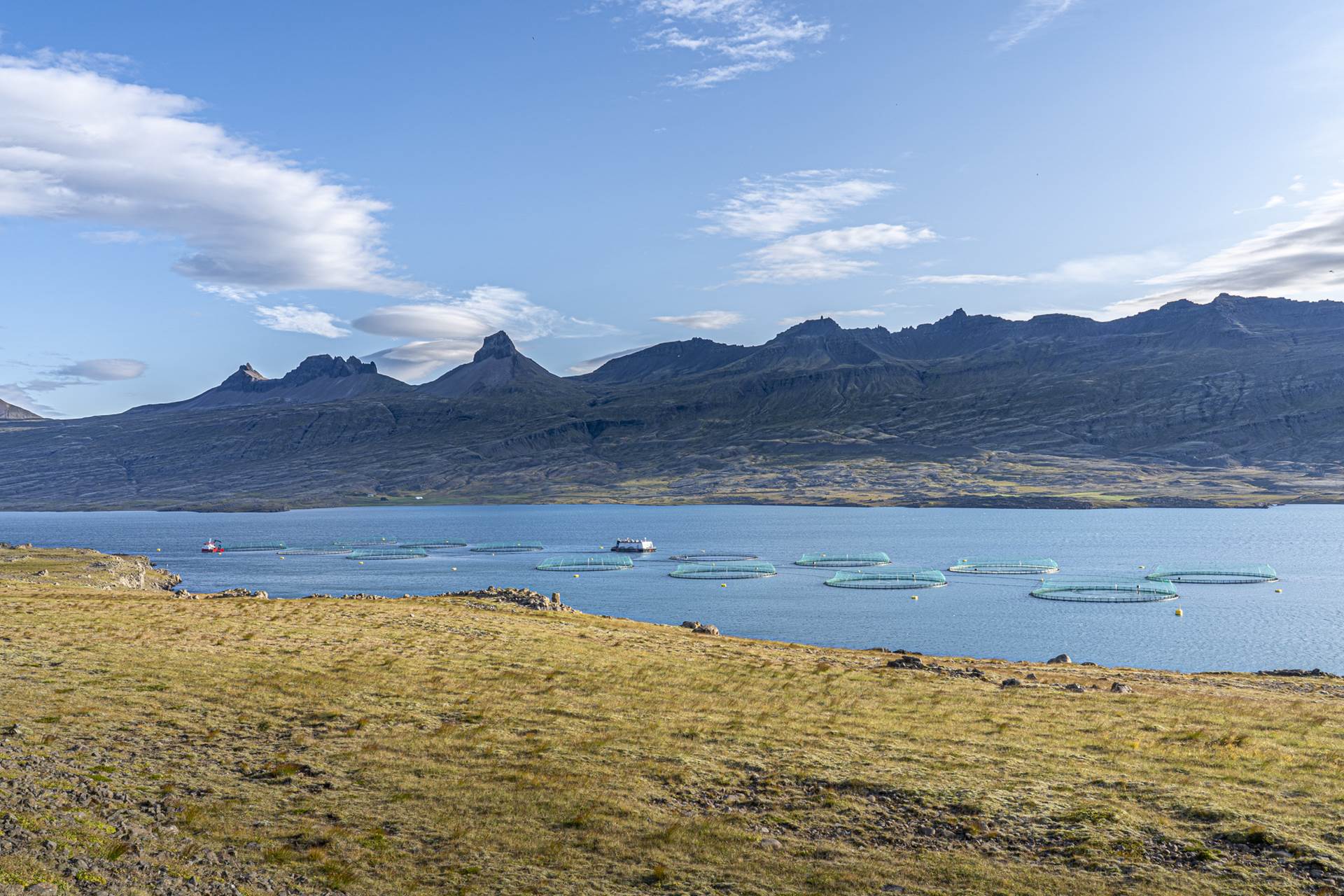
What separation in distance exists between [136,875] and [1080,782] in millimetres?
25421

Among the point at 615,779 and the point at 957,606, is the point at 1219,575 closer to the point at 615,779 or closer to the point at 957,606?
the point at 957,606

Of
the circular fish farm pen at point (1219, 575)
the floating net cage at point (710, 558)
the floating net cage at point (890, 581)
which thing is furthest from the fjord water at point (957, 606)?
the floating net cage at point (710, 558)

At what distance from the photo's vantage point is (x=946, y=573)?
16725cm

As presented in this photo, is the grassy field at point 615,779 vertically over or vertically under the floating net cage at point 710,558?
over

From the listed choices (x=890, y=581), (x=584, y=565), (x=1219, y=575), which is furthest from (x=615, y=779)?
(x=1219, y=575)

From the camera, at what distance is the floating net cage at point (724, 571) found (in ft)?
532

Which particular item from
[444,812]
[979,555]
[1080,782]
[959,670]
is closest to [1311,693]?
[959,670]

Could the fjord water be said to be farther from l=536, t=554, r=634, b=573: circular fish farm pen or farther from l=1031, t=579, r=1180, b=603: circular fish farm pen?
l=536, t=554, r=634, b=573: circular fish farm pen

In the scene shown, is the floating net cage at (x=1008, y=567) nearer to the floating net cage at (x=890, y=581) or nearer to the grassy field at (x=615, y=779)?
the floating net cage at (x=890, y=581)

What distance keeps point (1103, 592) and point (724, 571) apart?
60.1 meters

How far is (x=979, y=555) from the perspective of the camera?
198m

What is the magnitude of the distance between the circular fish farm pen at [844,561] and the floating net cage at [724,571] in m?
8.35

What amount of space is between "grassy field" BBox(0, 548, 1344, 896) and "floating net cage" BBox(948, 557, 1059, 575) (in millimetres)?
120431

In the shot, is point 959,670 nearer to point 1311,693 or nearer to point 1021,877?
point 1311,693
